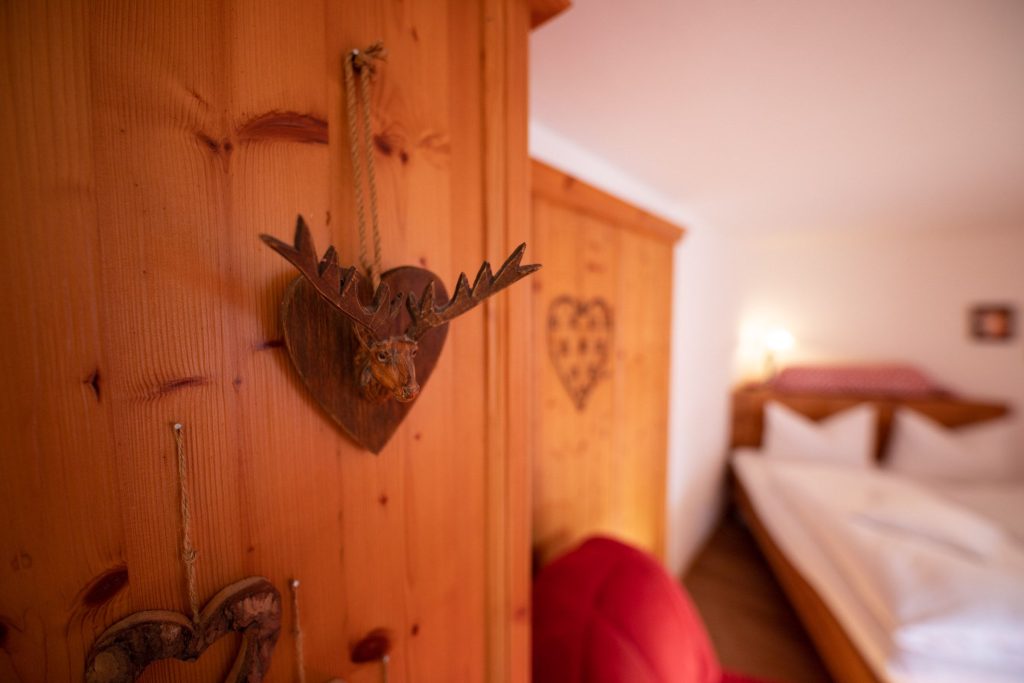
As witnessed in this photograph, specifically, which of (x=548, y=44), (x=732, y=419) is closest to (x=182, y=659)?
(x=548, y=44)

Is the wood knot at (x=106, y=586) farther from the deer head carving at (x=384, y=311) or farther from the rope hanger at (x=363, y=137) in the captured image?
the rope hanger at (x=363, y=137)

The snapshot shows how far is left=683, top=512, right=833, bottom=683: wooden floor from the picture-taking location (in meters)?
1.99

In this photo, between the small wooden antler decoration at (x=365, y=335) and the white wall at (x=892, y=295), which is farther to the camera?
the white wall at (x=892, y=295)

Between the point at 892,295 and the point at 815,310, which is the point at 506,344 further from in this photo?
the point at 892,295

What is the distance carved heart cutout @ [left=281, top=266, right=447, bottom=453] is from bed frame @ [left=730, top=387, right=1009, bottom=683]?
93.3 inches

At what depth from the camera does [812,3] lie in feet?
2.77

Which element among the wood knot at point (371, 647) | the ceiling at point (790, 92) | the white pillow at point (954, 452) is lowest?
the white pillow at point (954, 452)

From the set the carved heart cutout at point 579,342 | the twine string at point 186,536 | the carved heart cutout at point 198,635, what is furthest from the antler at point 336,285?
the carved heart cutout at point 579,342

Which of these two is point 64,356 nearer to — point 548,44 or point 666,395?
point 548,44

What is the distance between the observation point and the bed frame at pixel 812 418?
6.22ft

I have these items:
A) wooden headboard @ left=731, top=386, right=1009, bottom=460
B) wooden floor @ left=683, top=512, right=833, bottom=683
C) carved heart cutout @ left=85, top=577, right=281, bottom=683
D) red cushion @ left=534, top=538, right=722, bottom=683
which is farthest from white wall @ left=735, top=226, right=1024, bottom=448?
carved heart cutout @ left=85, top=577, right=281, bottom=683

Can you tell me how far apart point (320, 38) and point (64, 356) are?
1.45 feet

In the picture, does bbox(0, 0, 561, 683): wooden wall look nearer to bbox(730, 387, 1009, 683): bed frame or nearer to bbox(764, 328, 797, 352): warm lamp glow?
bbox(730, 387, 1009, 683): bed frame

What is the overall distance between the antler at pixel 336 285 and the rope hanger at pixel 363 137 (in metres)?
0.06
